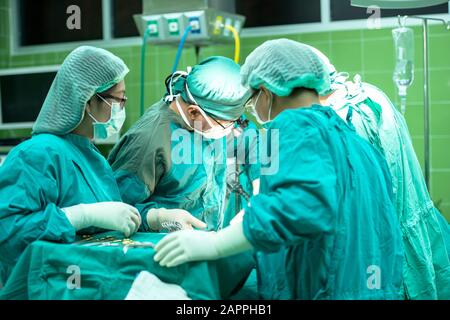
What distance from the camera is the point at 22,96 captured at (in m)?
4.27

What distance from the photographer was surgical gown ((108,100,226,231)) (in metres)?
2.09

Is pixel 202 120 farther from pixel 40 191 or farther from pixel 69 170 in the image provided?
pixel 40 191

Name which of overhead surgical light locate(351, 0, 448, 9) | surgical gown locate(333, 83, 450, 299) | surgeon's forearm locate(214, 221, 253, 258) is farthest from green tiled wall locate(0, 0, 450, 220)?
surgeon's forearm locate(214, 221, 253, 258)

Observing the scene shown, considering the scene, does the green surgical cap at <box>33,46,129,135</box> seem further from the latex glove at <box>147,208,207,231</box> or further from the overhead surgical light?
the overhead surgical light

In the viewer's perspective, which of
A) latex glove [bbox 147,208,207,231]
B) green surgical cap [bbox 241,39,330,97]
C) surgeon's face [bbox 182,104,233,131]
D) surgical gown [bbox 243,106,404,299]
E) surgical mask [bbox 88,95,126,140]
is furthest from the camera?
surgeon's face [bbox 182,104,233,131]

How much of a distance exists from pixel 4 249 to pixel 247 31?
2.74m

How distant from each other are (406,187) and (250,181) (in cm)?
54

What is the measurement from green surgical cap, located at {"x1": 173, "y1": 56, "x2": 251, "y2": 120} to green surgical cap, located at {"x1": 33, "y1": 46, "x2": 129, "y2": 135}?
0.40 m

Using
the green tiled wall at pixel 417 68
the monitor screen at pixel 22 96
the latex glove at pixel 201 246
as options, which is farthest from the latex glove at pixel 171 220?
the monitor screen at pixel 22 96

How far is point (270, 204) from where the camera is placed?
1299 millimetres

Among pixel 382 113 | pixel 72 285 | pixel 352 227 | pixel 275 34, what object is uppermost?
pixel 275 34

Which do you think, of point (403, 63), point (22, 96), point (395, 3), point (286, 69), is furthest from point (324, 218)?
point (22, 96)

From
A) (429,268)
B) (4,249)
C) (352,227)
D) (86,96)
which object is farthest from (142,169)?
(429,268)

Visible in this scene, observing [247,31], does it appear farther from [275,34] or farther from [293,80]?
[293,80]
